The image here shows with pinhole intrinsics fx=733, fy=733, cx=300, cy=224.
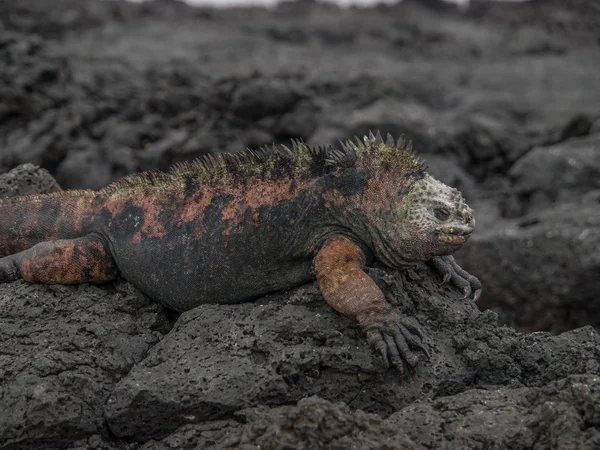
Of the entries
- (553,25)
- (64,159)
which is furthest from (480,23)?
(64,159)

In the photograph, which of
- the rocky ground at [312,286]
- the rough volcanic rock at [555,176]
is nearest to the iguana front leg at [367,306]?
the rocky ground at [312,286]

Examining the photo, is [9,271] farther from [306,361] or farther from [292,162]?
[306,361]

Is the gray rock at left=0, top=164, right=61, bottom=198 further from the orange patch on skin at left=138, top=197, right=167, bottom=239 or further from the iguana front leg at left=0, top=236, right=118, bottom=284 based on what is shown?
the orange patch on skin at left=138, top=197, right=167, bottom=239

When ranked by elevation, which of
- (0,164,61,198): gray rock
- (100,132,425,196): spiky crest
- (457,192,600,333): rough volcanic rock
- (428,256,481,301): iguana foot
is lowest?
(457,192,600,333): rough volcanic rock

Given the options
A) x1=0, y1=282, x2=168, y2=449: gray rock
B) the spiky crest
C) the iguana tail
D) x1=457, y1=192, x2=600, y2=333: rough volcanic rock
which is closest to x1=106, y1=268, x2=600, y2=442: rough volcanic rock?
x1=0, y1=282, x2=168, y2=449: gray rock

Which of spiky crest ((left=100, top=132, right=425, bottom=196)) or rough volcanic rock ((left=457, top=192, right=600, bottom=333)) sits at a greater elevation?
spiky crest ((left=100, top=132, right=425, bottom=196))

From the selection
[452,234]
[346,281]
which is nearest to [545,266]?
[452,234]

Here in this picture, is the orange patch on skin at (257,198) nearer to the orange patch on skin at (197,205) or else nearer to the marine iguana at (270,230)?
the marine iguana at (270,230)
